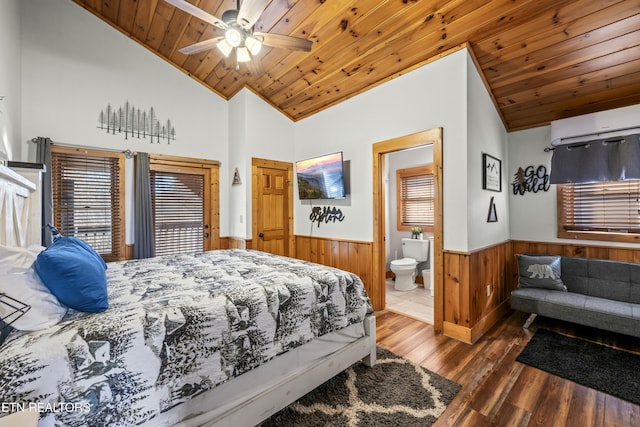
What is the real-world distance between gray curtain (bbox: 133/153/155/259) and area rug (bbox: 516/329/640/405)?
14.0 ft

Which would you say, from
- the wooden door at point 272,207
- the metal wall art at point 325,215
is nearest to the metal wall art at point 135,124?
the wooden door at point 272,207

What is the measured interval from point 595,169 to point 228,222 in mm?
4774

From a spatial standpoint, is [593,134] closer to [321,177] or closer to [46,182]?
[321,177]

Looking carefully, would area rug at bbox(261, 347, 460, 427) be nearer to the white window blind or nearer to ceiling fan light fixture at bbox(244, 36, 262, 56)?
ceiling fan light fixture at bbox(244, 36, 262, 56)

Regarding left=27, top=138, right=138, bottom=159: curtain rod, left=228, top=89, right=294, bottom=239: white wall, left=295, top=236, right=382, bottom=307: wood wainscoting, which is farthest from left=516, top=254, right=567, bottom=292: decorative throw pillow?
left=27, top=138, right=138, bottom=159: curtain rod

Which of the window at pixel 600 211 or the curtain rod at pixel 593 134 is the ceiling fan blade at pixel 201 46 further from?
the window at pixel 600 211

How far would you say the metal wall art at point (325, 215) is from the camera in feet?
12.6

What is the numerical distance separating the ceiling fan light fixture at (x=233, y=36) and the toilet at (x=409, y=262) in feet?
11.4

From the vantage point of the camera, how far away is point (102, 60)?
340cm

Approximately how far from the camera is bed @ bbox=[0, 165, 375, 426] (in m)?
1.01

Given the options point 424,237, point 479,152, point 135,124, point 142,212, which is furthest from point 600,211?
point 135,124

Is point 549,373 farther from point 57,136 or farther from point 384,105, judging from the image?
point 57,136

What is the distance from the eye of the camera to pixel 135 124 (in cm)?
358

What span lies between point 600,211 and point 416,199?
226cm
